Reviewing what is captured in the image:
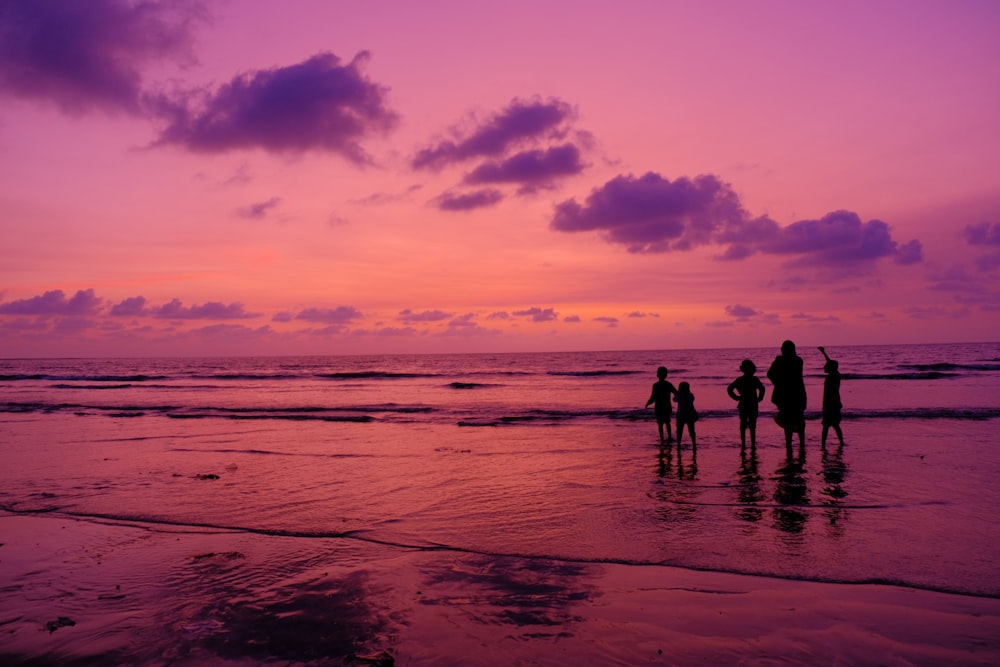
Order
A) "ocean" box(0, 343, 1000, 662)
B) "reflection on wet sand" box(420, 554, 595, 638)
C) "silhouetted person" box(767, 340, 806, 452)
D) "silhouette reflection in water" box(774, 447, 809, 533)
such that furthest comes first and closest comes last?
"silhouetted person" box(767, 340, 806, 452)
"silhouette reflection in water" box(774, 447, 809, 533)
"ocean" box(0, 343, 1000, 662)
"reflection on wet sand" box(420, 554, 595, 638)

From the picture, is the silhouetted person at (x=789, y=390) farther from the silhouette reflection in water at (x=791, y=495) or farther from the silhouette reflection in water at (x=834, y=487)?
the silhouette reflection in water at (x=834, y=487)

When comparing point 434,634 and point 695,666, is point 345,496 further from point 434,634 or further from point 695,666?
point 695,666

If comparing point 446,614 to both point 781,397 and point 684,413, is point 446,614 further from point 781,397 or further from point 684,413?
point 781,397

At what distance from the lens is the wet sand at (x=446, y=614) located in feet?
14.2

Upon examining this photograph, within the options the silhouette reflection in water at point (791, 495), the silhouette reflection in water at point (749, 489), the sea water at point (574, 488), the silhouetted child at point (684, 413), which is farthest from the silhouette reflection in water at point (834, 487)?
the silhouetted child at point (684, 413)

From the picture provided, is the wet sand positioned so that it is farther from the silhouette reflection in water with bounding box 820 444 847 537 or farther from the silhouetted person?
the silhouetted person

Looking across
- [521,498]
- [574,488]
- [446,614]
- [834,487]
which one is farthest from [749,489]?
[446,614]

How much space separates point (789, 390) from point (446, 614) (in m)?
10.7

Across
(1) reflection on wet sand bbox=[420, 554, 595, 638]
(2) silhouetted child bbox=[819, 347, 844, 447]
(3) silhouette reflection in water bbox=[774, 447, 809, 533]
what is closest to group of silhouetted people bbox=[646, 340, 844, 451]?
(2) silhouetted child bbox=[819, 347, 844, 447]

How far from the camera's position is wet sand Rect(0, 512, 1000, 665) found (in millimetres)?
4320

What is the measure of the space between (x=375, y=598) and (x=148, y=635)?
1785 millimetres

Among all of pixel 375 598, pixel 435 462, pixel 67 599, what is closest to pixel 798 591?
pixel 375 598

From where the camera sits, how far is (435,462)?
13352 millimetres

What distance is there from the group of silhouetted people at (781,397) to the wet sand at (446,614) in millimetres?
8033
